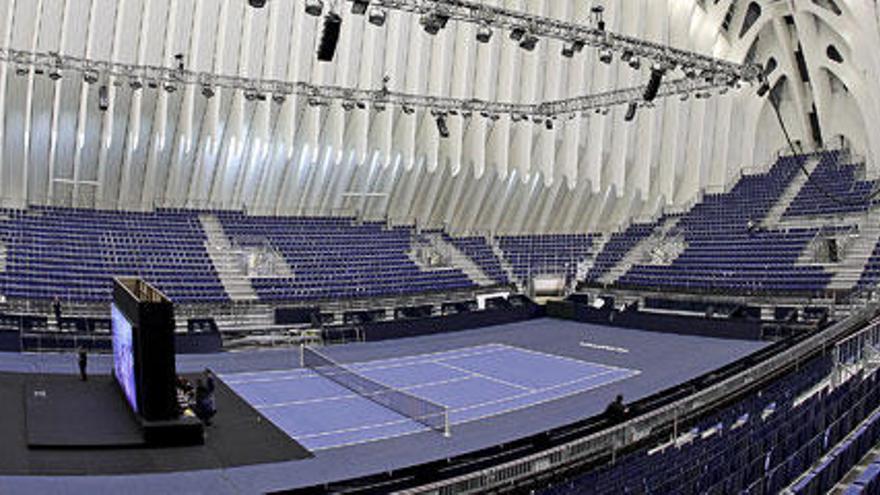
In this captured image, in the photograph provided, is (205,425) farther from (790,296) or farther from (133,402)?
(790,296)

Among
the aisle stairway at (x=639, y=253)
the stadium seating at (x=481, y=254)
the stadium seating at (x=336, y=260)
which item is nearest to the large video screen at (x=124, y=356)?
the stadium seating at (x=336, y=260)

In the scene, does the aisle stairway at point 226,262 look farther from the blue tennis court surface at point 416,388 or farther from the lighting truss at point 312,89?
the blue tennis court surface at point 416,388

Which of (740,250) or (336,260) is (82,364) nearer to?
(336,260)

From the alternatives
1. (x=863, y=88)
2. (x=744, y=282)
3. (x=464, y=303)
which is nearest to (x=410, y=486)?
(x=464, y=303)

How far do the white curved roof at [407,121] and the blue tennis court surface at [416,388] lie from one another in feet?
48.9

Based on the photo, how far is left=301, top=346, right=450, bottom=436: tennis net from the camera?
17786 millimetres

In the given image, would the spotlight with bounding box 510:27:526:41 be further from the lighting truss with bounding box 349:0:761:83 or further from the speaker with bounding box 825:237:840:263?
the speaker with bounding box 825:237:840:263

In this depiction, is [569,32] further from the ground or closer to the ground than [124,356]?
further from the ground

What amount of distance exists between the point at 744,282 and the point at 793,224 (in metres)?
5.89

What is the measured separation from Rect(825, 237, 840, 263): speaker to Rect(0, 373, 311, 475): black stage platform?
26974mm

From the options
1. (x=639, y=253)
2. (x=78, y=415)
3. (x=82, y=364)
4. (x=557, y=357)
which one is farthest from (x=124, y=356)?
(x=639, y=253)

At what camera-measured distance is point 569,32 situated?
2528cm

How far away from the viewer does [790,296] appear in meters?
31.7

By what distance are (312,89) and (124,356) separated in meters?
18.0
